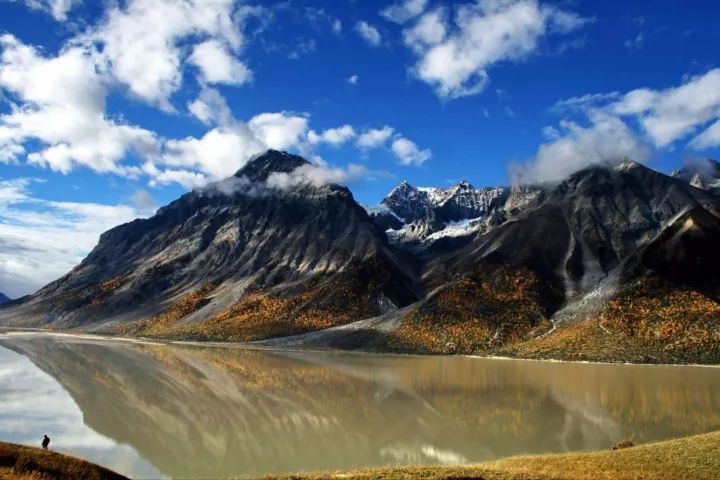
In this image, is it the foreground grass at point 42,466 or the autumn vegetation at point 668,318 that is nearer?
the foreground grass at point 42,466

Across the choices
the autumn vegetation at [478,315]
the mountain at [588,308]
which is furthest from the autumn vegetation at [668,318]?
the autumn vegetation at [478,315]

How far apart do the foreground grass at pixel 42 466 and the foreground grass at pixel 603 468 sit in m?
8.05

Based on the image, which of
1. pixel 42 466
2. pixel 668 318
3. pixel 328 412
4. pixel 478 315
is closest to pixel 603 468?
pixel 42 466

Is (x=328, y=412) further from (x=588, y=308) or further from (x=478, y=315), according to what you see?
(x=588, y=308)

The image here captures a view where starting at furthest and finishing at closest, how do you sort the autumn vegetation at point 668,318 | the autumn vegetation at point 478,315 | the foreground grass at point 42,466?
1. the autumn vegetation at point 478,315
2. the autumn vegetation at point 668,318
3. the foreground grass at point 42,466

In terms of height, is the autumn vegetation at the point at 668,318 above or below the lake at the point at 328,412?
above

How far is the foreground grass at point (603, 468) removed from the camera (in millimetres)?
26178

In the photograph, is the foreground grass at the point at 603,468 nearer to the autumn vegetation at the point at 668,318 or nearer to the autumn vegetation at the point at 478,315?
the autumn vegetation at the point at 668,318

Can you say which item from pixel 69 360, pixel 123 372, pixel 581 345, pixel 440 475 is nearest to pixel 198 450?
pixel 440 475

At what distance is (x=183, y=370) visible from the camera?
103 metres

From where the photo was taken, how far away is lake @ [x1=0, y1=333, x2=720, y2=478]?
45094 millimetres

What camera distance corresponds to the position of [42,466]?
20.1m

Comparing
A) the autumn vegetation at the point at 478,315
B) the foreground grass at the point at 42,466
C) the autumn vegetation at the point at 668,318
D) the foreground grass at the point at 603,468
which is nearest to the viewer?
the foreground grass at the point at 42,466

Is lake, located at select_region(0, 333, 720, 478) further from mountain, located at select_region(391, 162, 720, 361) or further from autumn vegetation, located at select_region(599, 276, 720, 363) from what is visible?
mountain, located at select_region(391, 162, 720, 361)
